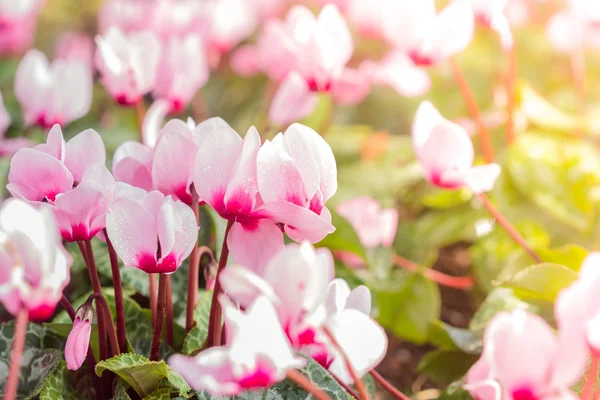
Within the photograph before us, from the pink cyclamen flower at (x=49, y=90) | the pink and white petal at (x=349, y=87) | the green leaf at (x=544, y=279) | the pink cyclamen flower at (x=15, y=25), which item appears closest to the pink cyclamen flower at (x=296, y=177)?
the green leaf at (x=544, y=279)

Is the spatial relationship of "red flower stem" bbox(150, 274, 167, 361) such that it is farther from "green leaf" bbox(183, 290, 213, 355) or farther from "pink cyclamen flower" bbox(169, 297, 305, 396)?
"pink cyclamen flower" bbox(169, 297, 305, 396)

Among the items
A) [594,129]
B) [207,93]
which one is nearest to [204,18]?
[207,93]

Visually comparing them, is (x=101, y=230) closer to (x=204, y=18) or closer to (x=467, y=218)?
(x=467, y=218)

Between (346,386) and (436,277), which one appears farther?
(436,277)

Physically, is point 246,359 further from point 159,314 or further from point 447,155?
point 447,155

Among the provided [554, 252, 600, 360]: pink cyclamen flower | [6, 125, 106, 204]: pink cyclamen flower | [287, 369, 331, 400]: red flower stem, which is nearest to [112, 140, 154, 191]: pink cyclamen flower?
[6, 125, 106, 204]: pink cyclamen flower

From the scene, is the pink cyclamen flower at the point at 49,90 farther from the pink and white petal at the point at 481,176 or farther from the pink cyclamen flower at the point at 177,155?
the pink and white petal at the point at 481,176

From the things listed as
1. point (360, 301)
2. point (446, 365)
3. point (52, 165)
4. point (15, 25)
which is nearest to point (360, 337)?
point (360, 301)
